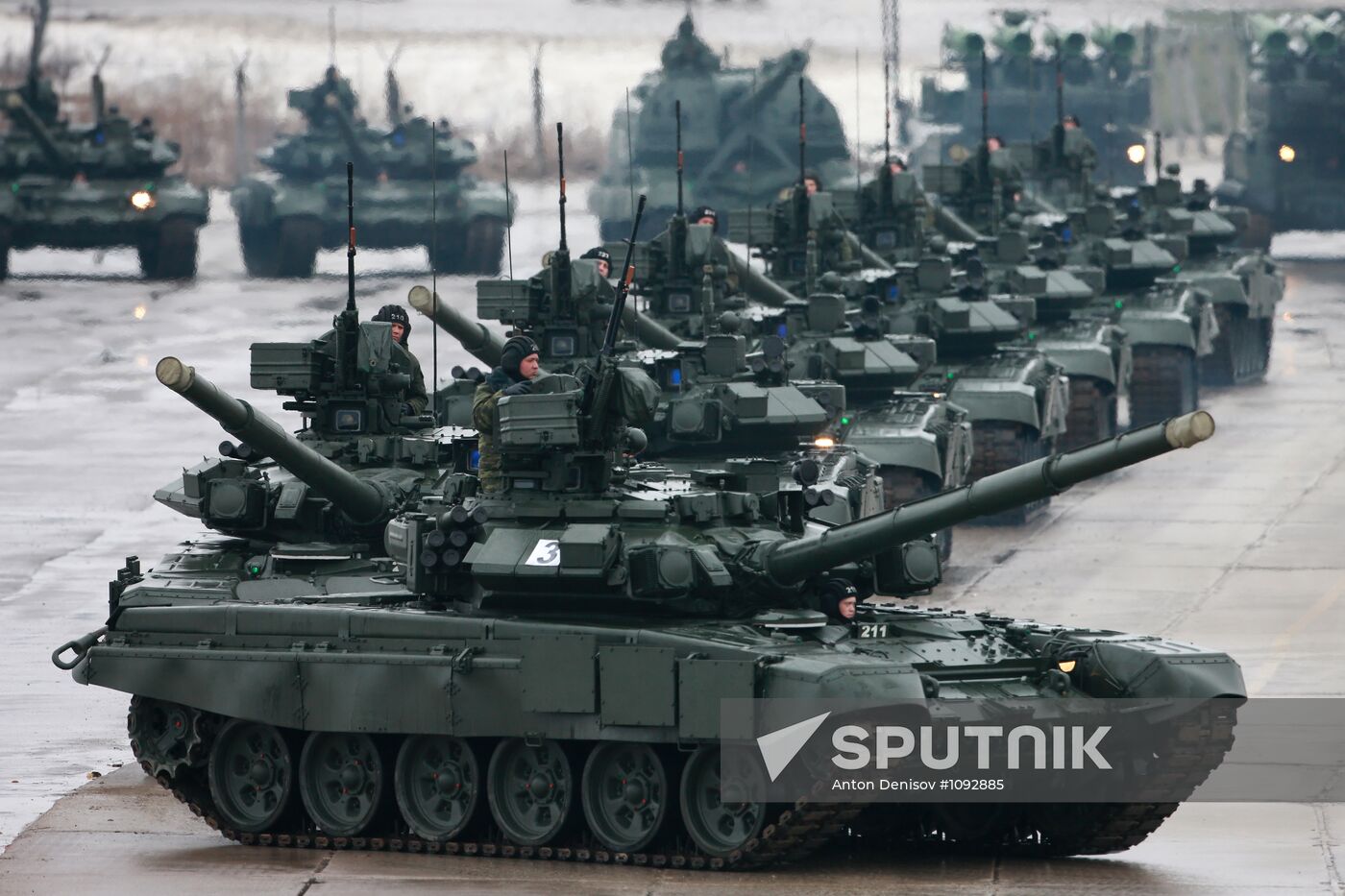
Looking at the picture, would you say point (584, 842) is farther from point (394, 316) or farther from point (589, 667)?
point (394, 316)

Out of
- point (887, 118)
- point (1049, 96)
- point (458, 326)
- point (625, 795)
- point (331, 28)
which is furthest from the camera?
point (1049, 96)

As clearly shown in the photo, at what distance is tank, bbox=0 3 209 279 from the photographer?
203 ft

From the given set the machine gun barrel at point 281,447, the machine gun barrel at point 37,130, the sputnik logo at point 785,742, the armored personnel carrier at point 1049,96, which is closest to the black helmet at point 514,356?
the machine gun barrel at point 281,447

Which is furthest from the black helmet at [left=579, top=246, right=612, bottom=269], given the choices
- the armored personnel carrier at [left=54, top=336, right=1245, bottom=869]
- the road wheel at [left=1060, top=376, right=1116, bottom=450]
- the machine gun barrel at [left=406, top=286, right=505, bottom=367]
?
the road wheel at [left=1060, top=376, right=1116, bottom=450]

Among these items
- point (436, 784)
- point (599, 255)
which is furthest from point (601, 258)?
point (436, 784)

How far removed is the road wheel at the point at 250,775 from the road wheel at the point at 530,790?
1780mm

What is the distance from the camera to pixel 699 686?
21219 millimetres

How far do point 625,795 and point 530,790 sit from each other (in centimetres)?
85

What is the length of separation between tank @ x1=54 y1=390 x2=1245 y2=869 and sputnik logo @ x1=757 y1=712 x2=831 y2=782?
8.7 inches

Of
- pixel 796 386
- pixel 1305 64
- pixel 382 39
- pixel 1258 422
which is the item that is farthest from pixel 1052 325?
pixel 1305 64

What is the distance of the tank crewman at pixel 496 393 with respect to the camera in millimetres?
23109

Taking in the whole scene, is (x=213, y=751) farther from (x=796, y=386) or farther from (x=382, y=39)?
(x=382, y=39)

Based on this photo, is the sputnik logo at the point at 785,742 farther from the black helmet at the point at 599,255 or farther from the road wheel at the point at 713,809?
the black helmet at the point at 599,255

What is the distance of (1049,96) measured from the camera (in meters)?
85.8
